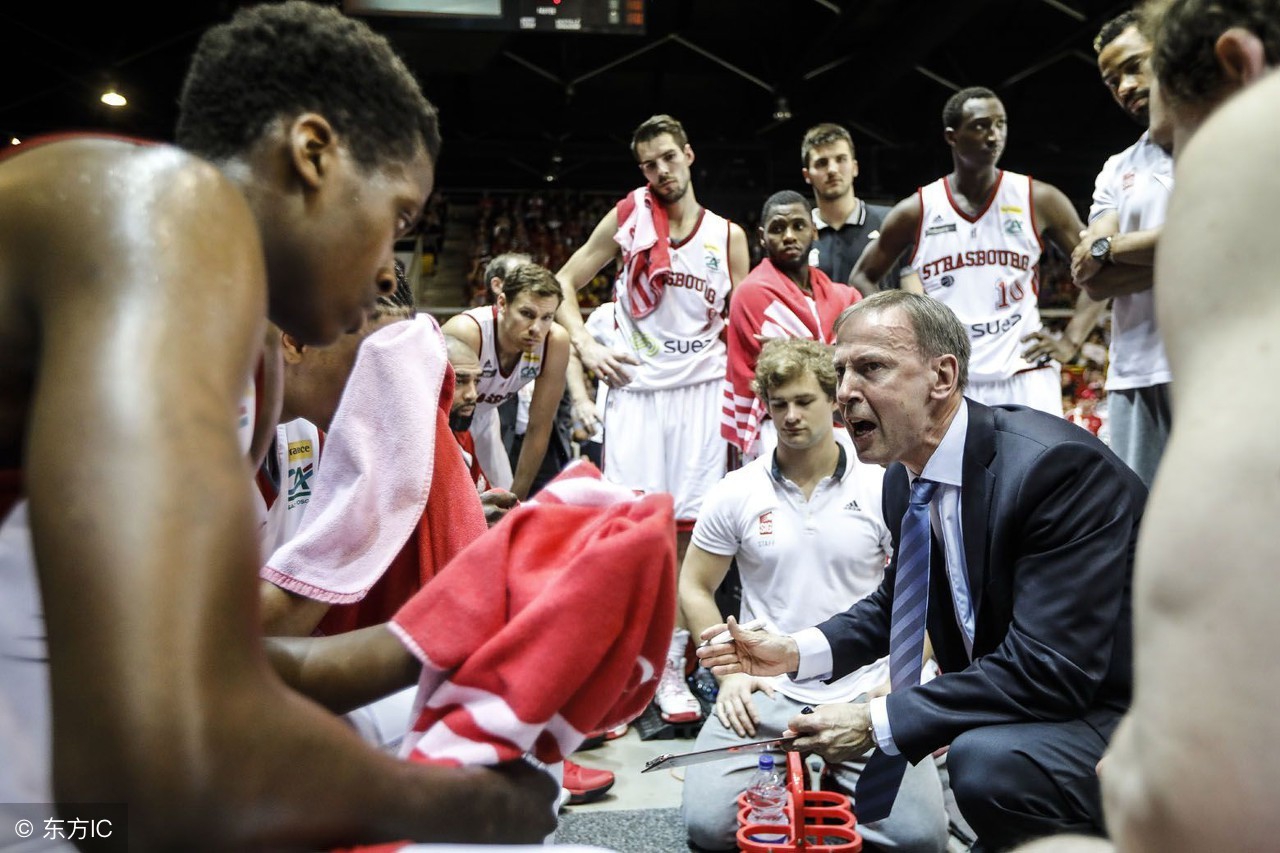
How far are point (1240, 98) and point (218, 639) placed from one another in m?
0.81

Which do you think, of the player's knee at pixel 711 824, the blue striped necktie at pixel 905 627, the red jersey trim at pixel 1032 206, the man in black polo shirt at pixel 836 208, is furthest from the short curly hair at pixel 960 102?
the player's knee at pixel 711 824

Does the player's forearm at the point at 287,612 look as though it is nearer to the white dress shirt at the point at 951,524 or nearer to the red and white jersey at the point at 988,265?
the white dress shirt at the point at 951,524

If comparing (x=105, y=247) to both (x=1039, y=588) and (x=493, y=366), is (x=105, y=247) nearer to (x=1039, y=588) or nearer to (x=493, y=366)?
(x=1039, y=588)

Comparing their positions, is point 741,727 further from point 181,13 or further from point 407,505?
point 181,13

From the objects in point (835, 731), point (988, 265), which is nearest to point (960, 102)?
point (988, 265)

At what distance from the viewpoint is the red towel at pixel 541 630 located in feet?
3.23

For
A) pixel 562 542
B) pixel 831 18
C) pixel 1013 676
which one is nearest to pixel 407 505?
pixel 562 542

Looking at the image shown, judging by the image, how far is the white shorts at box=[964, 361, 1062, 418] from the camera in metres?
4.38

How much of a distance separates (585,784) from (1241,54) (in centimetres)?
284

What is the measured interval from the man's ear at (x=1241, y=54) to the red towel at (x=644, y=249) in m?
4.06

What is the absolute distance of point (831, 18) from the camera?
37.6 feet

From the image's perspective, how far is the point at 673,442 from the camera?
5.16m

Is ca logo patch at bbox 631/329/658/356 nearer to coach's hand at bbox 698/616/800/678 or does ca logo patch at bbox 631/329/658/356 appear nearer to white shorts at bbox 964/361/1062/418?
white shorts at bbox 964/361/1062/418

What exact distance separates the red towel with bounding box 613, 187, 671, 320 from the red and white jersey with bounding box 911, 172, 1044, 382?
1.17 metres
